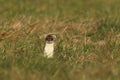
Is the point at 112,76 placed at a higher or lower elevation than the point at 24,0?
lower

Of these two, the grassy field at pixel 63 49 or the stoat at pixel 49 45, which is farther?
the stoat at pixel 49 45

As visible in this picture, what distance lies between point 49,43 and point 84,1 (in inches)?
343

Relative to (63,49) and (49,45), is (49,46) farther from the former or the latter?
(63,49)

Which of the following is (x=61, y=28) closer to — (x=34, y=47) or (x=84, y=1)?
(x=34, y=47)

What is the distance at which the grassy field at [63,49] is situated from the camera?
4953 mm

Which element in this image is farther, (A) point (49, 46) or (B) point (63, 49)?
(B) point (63, 49)

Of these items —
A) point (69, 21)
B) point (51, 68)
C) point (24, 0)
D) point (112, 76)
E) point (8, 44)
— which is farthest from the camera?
point (24, 0)

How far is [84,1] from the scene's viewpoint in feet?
47.3

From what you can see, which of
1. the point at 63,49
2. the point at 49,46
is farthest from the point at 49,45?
the point at 63,49

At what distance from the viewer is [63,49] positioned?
21.8 ft

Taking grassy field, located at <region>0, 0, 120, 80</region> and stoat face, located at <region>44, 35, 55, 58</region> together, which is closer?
grassy field, located at <region>0, 0, 120, 80</region>

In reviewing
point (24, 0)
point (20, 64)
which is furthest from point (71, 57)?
point (24, 0)

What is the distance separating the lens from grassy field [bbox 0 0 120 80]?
4.95 meters

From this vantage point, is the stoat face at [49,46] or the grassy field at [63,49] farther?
the stoat face at [49,46]
